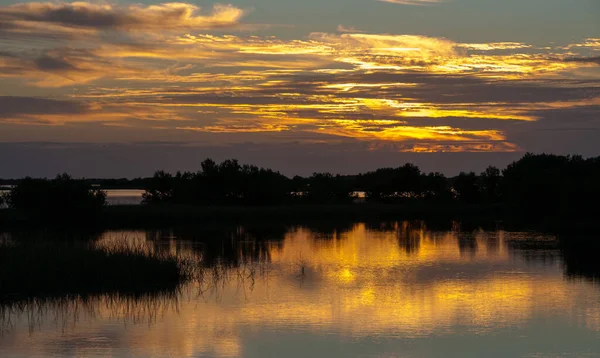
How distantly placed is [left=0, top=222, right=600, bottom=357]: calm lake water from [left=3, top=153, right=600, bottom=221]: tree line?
14.3 m

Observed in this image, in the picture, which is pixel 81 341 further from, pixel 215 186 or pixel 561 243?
pixel 215 186

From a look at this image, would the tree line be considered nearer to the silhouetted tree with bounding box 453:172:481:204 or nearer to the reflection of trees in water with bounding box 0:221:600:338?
the silhouetted tree with bounding box 453:172:481:204

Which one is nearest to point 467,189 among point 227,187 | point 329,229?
point 227,187

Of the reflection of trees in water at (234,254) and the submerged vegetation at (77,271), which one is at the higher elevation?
the submerged vegetation at (77,271)

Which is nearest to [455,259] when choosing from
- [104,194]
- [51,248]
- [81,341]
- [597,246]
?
[597,246]

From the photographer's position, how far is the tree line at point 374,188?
Result: 121 feet

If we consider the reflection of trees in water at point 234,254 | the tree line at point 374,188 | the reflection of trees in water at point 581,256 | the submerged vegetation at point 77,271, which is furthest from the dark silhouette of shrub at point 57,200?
the reflection of trees in water at point 581,256

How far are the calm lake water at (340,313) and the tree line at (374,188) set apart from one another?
1428 centimetres

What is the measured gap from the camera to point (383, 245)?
94.5 feet

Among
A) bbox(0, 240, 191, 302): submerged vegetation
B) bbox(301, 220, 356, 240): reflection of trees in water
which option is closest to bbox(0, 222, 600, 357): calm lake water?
bbox(0, 240, 191, 302): submerged vegetation

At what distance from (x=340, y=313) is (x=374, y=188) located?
168ft

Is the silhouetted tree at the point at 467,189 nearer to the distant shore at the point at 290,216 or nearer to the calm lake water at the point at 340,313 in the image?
the distant shore at the point at 290,216

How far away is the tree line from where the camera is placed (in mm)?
36781

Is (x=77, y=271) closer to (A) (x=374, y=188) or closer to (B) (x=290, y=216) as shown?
(B) (x=290, y=216)
